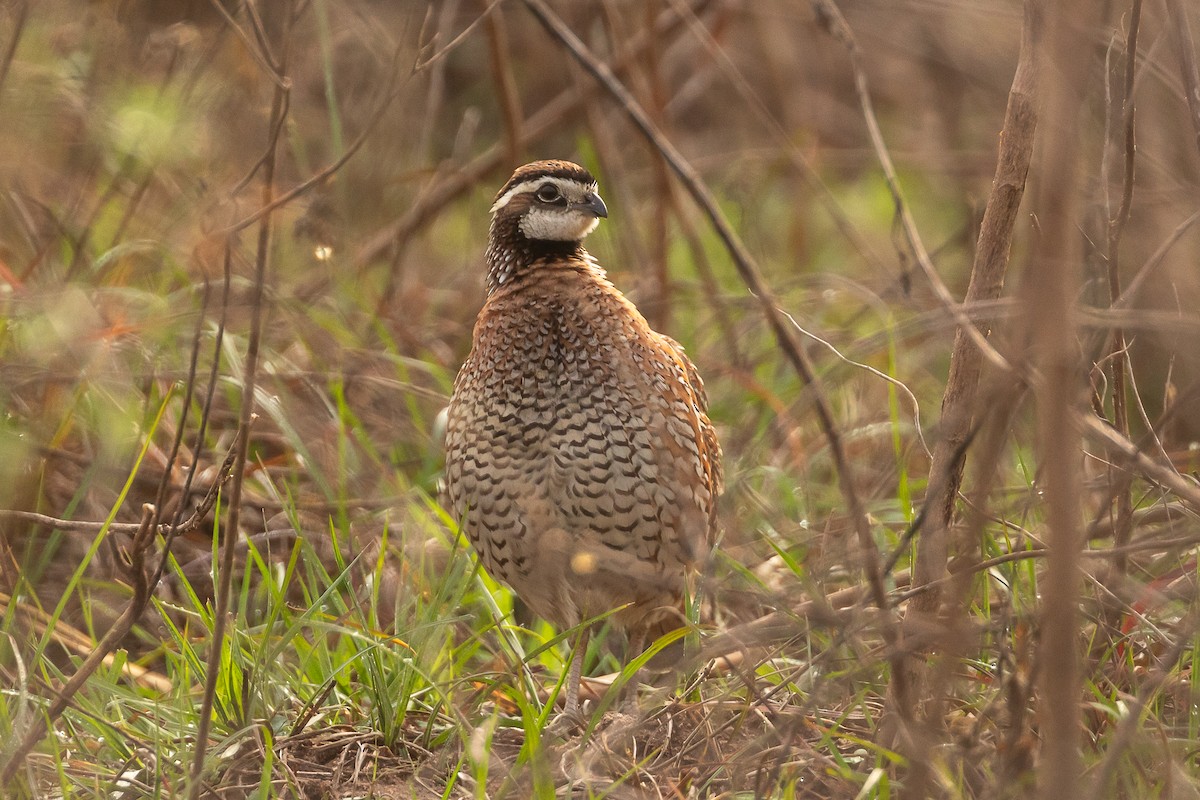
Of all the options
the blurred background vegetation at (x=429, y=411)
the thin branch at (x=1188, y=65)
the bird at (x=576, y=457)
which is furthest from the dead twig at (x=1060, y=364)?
the bird at (x=576, y=457)

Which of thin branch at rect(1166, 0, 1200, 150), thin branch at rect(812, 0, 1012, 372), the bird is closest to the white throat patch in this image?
the bird

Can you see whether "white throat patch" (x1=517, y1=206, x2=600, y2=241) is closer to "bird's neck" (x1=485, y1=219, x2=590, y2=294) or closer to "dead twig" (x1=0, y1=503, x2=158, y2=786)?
"bird's neck" (x1=485, y1=219, x2=590, y2=294)

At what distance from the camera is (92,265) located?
5.74 metres

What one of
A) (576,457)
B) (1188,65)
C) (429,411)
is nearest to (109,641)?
(576,457)

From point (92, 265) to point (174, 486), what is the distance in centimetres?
116

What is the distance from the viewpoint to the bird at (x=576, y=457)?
4.25 m

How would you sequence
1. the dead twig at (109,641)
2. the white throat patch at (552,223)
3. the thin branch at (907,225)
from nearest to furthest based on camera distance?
the thin branch at (907,225)
the dead twig at (109,641)
the white throat patch at (552,223)

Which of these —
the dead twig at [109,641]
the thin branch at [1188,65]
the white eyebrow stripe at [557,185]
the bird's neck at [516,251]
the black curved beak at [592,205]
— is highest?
the thin branch at [1188,65]

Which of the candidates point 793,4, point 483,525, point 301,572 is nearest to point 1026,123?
point 483,525

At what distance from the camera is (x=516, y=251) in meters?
4.83

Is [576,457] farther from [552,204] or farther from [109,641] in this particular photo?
[109,641]

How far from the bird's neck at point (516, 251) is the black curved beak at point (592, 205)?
14 cm

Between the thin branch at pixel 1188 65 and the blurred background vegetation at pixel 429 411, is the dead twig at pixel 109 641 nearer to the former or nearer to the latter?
the blurred background vegetation at pixel 429 411

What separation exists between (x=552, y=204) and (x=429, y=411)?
1.63 m
